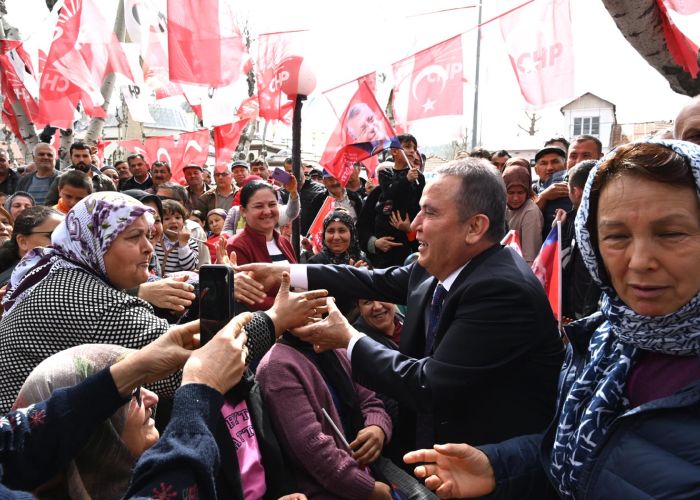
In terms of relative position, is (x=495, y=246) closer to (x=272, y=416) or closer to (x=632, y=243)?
(x=632, y=243)

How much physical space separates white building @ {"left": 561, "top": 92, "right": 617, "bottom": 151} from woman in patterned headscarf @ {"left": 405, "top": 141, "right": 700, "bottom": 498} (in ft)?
142

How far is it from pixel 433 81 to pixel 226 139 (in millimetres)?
3749

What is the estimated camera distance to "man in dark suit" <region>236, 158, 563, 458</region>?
71.8 inches

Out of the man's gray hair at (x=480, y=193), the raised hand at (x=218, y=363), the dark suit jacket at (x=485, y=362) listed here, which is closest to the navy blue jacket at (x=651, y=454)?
the dark suit jacket at (x=485, y=362)

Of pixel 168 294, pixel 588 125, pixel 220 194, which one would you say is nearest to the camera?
pixel 168 294

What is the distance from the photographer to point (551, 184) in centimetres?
521

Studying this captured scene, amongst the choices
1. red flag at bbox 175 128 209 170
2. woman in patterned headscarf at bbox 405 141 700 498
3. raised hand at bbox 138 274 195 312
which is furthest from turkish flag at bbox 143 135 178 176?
woman in patterned headscarf at bbox 405 141 700 498

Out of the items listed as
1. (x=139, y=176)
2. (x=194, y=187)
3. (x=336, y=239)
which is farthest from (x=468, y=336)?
(x=139, y=176)

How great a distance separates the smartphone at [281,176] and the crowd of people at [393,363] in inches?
66.7

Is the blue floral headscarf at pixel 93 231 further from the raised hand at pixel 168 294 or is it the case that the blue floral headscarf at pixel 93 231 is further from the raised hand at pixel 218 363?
the raised hand at pixel 218 363

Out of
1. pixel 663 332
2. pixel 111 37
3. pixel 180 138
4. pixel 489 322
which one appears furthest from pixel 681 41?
pixel 180 138

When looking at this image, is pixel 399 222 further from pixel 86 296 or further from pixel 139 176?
pixel 139 176

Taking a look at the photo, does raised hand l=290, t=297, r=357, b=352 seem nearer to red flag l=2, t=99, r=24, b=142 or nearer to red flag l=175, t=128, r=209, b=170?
red flag l=175, t=128, r=209, b=170

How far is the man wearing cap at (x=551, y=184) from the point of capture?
459cm
